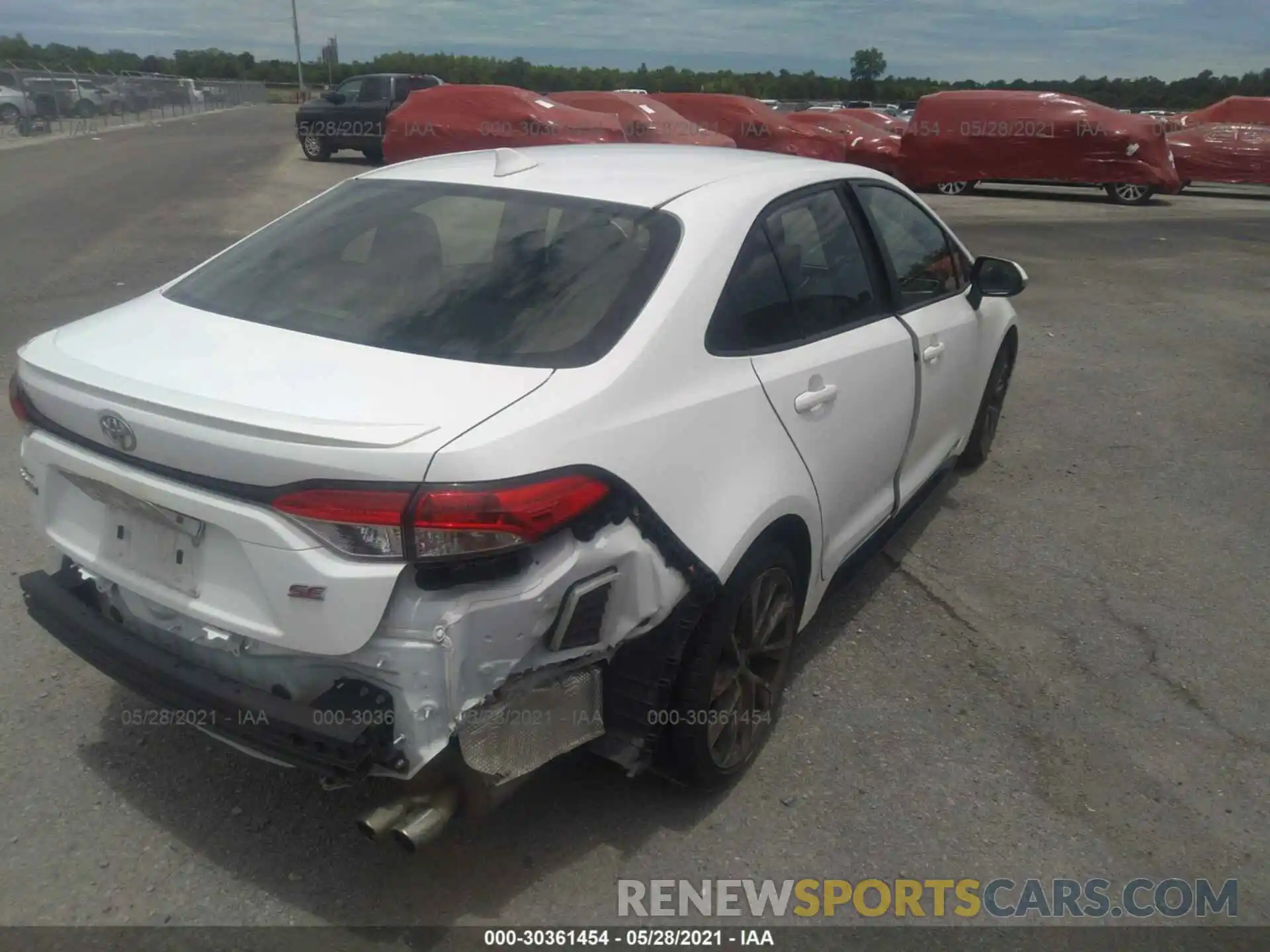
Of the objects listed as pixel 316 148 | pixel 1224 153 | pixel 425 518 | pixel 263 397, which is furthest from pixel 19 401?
pixel 1224 153

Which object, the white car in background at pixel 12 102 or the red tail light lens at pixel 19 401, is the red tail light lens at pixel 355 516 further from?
the white car in background at pixel 12 102

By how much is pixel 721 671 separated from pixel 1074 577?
A: 235 centimetres

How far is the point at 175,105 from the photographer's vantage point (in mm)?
48000

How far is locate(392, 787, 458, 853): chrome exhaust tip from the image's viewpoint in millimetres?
2295

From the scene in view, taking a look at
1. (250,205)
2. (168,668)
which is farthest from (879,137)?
(168,668)

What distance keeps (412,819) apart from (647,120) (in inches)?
729

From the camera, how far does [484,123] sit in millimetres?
17781

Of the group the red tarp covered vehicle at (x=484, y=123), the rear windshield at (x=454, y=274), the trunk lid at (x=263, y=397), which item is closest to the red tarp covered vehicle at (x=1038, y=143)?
the red tarp covered vehicle at (x=484, y=123)

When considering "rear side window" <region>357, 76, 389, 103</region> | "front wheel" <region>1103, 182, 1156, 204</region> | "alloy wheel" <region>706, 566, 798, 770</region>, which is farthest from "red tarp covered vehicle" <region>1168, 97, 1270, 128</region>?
"alloy wheel" <region>706, 566, 798, 770</region>

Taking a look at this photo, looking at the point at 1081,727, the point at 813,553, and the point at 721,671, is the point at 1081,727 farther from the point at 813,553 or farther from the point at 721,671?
the point at 721,671

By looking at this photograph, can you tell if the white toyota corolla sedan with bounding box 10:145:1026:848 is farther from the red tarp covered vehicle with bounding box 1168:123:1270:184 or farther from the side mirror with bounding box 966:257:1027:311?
the red tarp covered vehicle with bounding box 1168:123:1270:184

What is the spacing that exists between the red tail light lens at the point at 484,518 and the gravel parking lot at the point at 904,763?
993 mm

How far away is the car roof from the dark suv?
1957 cm

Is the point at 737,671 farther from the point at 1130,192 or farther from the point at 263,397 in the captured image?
the point at 1130,192
